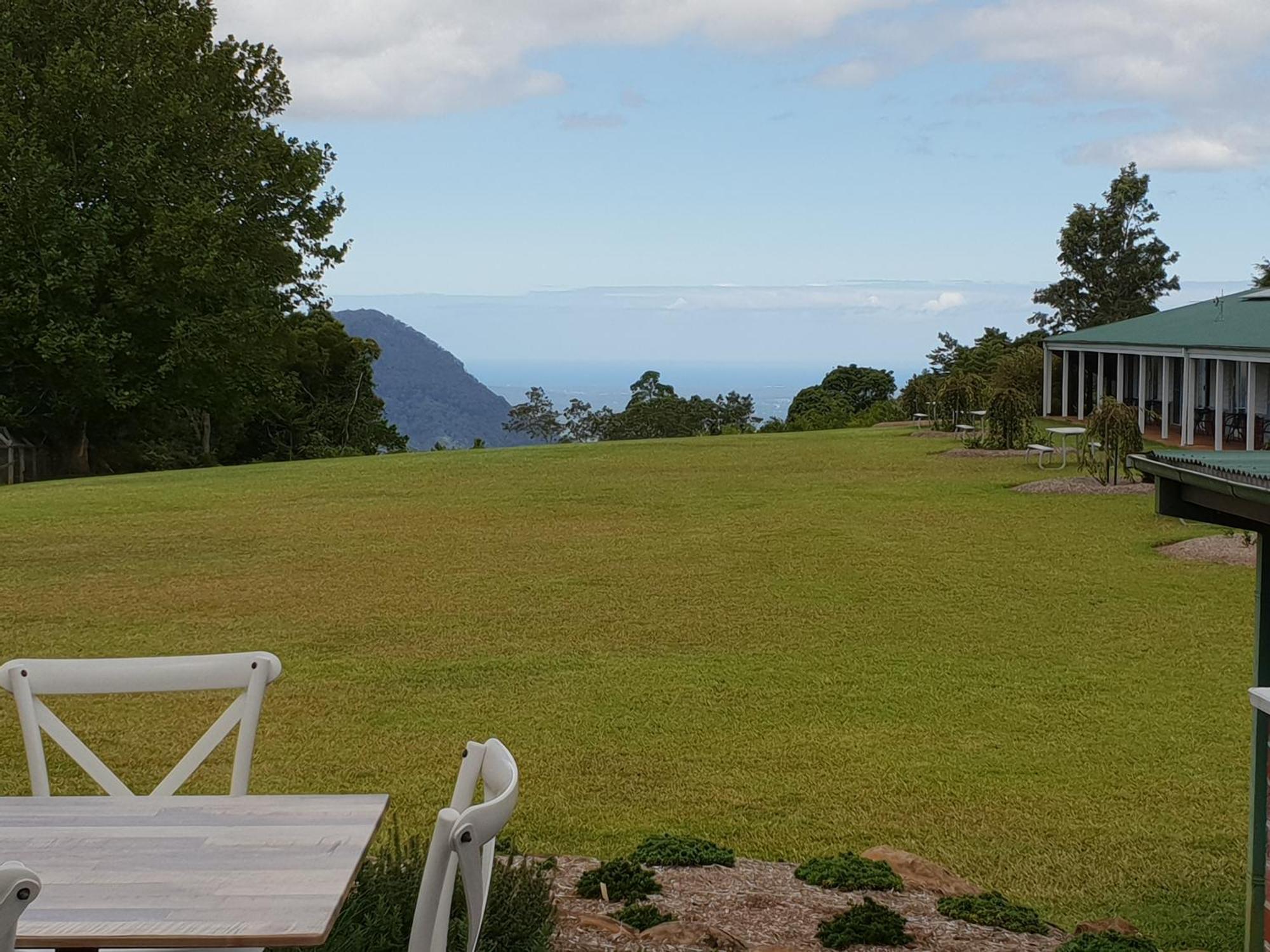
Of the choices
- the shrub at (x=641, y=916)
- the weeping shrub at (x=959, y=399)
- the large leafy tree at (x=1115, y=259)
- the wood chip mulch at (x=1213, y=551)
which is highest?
the large leafy tree at (x=1115, y=259)

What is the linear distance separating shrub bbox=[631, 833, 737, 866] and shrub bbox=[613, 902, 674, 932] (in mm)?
578

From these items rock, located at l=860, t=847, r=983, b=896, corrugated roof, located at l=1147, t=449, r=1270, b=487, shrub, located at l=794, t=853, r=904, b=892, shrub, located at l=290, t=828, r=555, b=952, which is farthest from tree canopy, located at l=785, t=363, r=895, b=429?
shrub, located at l=290, t=828, r=555, b=952

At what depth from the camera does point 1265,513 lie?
11.2 feet

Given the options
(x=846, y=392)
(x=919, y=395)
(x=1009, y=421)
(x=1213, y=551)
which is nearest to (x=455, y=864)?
(x=1213, y=551)

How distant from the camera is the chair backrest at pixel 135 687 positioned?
134 inches

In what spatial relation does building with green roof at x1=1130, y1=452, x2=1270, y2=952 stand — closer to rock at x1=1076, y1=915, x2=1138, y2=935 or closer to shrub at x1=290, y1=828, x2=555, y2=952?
rock at x1=1076, y1=915, x2=1138, y2=935

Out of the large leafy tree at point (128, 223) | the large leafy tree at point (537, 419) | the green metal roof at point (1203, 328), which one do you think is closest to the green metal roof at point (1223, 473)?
the green metal roof at point (1203, 328)

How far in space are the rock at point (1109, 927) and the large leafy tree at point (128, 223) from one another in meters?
22.7

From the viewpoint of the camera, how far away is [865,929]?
388cm

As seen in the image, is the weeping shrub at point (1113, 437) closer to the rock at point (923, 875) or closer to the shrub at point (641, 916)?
the rock at point (923, 875)

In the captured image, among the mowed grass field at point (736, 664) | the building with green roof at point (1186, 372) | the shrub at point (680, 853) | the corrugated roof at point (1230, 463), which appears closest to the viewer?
the corrugated roof at point (1230, 463)

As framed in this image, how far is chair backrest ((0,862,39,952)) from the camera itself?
187 cm

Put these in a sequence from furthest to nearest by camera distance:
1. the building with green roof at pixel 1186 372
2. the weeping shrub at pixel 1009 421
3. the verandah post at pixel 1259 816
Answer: the building with green roof at pixel 1186 372 → the weeping shrub at pixel 1009 421 → the verandah post at pixel 1259 816

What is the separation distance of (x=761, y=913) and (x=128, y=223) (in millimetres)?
23963
